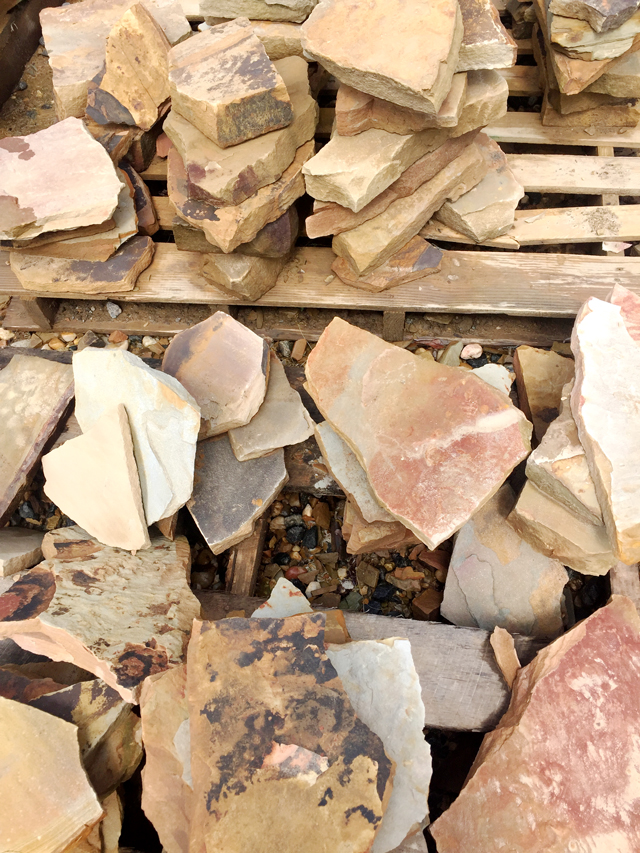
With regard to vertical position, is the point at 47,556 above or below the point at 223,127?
below

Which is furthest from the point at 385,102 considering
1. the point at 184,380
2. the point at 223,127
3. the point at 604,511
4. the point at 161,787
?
the point at 161,787

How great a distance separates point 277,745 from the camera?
4.90 feet

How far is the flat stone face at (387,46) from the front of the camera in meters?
1.98

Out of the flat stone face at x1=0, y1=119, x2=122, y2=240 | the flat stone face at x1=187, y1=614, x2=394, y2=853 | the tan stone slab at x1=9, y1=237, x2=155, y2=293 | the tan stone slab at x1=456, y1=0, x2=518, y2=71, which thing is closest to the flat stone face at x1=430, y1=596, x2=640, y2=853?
the flat stone face at x1=187, y1=614, x2=394, y2=853

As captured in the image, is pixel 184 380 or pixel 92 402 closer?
pixel 92 402

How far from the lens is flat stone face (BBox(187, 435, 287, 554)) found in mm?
2203

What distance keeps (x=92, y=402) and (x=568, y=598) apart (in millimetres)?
1984

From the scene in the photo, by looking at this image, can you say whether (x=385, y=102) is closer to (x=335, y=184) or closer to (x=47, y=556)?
(x=335, y=184)

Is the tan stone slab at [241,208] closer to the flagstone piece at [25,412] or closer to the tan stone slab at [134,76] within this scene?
the tan stone slab at [134,76]

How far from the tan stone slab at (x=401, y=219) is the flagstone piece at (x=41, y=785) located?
2.05 meters

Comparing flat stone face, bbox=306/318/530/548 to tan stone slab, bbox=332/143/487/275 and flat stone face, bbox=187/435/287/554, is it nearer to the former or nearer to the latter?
flat stone face, bbox=187/435/287/554

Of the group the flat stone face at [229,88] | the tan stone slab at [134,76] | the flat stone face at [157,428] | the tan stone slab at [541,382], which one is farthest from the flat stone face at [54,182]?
the tan stone slab at [541,382]

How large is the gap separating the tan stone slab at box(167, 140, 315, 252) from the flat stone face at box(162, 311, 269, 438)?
386 millimetres

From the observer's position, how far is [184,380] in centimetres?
225
